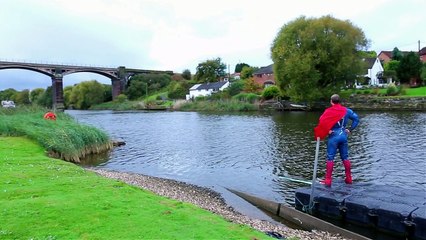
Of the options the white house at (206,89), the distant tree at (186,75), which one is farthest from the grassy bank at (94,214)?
the distant tree at (186,75)

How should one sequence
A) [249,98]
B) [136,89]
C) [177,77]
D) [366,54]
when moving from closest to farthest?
[366,54], [249,98], [136,89], [177,77]

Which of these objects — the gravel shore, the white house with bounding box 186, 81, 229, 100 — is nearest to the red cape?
the gravel shore

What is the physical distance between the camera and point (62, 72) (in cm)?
12194

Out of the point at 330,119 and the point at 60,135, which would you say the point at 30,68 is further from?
the point at 330,119

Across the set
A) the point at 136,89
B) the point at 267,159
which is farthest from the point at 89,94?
the point at 267,159

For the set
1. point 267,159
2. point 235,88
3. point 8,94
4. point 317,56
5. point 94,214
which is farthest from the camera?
point 8,94

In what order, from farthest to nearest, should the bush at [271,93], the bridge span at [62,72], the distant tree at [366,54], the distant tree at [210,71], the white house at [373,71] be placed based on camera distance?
the distant tree at [210,71]
the bridge span at [62,72]
the white house at [373,71]
the bush at [271,93]
the distant tree at [366,54]

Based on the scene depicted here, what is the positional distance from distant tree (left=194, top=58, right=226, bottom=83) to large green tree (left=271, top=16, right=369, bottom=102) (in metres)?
74.1

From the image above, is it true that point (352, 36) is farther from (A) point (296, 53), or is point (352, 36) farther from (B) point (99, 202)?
(B) point (99, 202)

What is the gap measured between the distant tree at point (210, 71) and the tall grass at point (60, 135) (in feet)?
377

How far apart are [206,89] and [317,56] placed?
6219cm

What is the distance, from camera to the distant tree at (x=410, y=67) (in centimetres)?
7206

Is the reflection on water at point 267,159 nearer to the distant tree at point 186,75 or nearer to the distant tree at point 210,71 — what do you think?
the distant tree at point 210,71

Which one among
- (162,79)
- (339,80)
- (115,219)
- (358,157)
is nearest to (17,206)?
(115,219)
